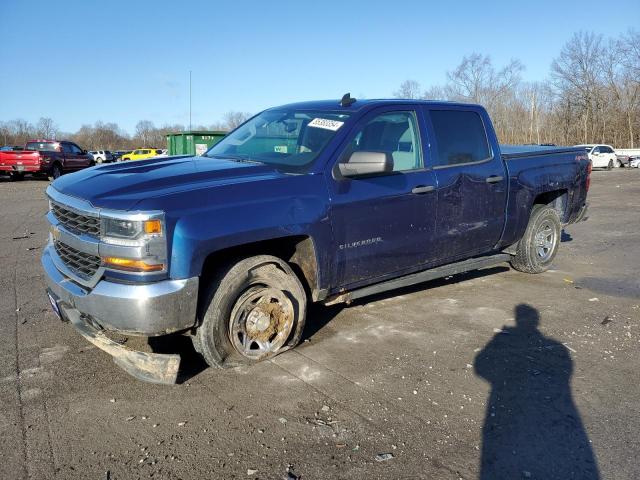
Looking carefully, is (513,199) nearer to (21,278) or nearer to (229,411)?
(229,411)

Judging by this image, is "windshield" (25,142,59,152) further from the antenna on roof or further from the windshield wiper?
the antenna on roof

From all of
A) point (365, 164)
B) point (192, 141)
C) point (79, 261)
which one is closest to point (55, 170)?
point (192, 141)

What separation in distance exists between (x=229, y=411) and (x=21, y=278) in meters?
4.14

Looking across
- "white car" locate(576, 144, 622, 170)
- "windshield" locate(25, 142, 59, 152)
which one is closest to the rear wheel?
"windshield" locate(25, 142, 59, 152)

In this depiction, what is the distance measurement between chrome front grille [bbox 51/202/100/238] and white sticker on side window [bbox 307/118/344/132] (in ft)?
6.47

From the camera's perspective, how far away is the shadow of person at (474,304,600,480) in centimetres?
276

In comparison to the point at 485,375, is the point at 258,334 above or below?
above

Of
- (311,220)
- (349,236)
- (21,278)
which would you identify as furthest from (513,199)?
(21,278)

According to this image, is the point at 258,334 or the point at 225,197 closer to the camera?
the point at 225,197

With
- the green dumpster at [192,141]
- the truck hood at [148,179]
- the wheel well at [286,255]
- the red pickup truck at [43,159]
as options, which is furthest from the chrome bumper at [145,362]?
the red pickup truck at [43,159]

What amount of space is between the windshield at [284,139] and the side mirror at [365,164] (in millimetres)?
261

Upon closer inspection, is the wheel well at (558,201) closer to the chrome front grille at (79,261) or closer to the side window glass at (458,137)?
the side window glass at (458,137)

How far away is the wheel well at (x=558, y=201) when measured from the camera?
6.55 meters

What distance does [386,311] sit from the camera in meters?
5.17
